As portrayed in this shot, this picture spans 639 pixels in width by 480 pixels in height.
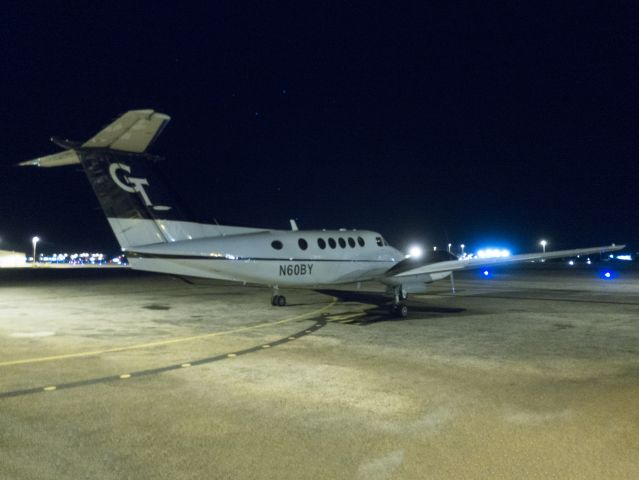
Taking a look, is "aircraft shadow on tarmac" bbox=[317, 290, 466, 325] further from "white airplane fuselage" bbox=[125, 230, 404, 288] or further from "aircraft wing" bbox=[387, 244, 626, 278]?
"white airplane fuselage" bbox=[125, 230, 404, 288]

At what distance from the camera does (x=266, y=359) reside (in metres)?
10.1

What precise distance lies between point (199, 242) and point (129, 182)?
9.06 ft

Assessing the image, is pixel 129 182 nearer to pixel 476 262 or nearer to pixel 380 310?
pixel 380 310

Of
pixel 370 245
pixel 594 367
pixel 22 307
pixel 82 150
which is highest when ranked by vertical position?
pixel 82 150

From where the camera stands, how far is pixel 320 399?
7375 mm

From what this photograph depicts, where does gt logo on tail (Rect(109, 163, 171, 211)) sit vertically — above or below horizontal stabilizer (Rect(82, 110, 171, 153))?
below

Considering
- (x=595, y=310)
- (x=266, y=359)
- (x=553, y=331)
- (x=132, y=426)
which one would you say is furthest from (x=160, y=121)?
(x=595, y=310)

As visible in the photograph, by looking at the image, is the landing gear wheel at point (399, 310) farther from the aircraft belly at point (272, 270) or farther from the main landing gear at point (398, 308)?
the aircraft belly at point (272, 270)

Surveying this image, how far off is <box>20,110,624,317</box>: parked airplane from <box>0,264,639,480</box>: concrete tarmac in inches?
87.3

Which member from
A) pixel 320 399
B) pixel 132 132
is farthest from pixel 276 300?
pixel 320 399

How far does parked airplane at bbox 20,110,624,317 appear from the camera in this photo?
1433 cm

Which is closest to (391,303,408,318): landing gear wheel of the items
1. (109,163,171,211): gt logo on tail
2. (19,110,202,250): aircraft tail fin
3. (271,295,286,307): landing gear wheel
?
(271,295,286,307): landing gear wheel

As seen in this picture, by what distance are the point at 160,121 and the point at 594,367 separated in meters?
10.8

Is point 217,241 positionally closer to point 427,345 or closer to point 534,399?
point 427,345
